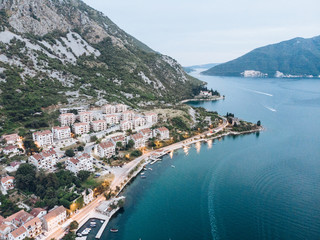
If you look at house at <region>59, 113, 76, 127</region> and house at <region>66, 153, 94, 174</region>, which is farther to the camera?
house at <region>59, 113, 76, 127</region>

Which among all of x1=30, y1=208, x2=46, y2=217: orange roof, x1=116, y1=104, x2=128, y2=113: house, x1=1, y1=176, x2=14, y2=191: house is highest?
x1=116, y1=104, x2=128, y2=113: house

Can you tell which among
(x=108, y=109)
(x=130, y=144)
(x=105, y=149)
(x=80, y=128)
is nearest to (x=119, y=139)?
(x=130, y=144)

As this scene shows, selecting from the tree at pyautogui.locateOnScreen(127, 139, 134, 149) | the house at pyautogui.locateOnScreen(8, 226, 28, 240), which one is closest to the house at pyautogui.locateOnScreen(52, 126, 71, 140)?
the tree at pyautogui.locateOnScreen(127, 139, 134, 149)

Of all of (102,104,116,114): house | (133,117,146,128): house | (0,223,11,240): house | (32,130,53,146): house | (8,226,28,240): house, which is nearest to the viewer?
(8,226,28,240): house

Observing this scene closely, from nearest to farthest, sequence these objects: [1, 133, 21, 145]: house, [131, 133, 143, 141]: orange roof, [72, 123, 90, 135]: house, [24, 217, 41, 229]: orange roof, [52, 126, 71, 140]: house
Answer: [24, 217, 41, 229]: orange roof < [1, 133, 21, 145]: house < [52, 126, 71, 140]: house < [131, 133, 143, 141]: orange roof < [72, 123, 90, 135]: house

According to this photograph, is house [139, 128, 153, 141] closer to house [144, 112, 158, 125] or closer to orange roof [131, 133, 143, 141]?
orange roof [131, 133, 143, 141]

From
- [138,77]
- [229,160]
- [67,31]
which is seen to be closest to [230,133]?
[229,160]

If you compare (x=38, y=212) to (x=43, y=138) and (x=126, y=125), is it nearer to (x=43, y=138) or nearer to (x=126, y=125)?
(x=43, y=138)
